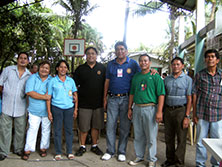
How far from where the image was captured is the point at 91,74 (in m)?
3.85

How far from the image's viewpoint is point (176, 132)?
335 centimetres

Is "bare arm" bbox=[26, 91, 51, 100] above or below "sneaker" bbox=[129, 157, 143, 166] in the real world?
above

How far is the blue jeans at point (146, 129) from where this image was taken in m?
3.34

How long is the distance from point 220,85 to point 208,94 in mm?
202

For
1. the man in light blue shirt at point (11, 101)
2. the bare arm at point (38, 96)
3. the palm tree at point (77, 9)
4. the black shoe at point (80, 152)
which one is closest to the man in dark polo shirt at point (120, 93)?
the black shoe at point (80, 152)

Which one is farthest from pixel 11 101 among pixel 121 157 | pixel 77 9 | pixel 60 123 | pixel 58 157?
pixel 77 9

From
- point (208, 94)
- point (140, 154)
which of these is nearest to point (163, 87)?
point (208, 94)

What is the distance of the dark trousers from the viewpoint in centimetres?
326

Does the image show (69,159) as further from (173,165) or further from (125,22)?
(125,22)

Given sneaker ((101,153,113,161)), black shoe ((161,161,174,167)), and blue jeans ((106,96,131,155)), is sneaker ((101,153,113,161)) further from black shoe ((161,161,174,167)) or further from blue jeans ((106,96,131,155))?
black shoe ((161,161,174,167))

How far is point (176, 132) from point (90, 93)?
63.3 inches

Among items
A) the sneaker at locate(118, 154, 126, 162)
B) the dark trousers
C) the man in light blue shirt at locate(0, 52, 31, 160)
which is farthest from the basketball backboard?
the dark trousers

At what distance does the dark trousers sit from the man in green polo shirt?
0.61 feet

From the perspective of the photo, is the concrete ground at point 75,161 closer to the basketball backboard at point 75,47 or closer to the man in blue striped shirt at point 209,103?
the man in blue striped shirt at point 209,103
